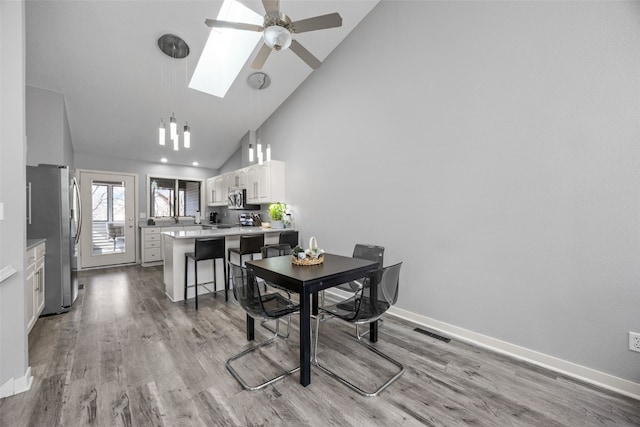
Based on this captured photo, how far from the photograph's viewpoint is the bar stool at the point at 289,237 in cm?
429

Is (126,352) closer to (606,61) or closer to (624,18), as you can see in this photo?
(606,61)

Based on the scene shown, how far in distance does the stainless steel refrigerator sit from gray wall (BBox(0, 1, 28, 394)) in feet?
5.14

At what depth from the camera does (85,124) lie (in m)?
4.68

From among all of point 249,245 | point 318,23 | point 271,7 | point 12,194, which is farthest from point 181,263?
point 318,23

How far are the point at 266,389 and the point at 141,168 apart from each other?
6399mm

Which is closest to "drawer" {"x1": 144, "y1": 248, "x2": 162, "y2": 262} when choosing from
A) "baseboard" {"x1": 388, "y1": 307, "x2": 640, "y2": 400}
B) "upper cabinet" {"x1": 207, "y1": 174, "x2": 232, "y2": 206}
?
"upper cabinet" {"x1": 207, "y1": 174, "x2": 232, "y2": 206}

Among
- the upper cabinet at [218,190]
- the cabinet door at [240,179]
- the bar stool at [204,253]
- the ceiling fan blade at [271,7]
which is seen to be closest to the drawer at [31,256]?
the bar stool at [204,253]

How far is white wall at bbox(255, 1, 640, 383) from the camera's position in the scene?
1862mm

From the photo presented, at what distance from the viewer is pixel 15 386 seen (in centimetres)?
178

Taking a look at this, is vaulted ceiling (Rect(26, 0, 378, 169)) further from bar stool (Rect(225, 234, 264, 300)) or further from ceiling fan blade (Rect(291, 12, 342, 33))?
bar stool (Rect(225, 234, 264, 300))

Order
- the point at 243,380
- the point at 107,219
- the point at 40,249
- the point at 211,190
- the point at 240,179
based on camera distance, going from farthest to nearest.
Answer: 1. the point at 211,190
2. the point at 107,219
3. the point at 240,179
4. the point at 40,249
5. the point at 243,380

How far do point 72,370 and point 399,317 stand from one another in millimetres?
3073

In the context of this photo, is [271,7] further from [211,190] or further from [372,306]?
[211,190]

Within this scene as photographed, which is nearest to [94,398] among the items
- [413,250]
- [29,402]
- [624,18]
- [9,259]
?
[29,402]
